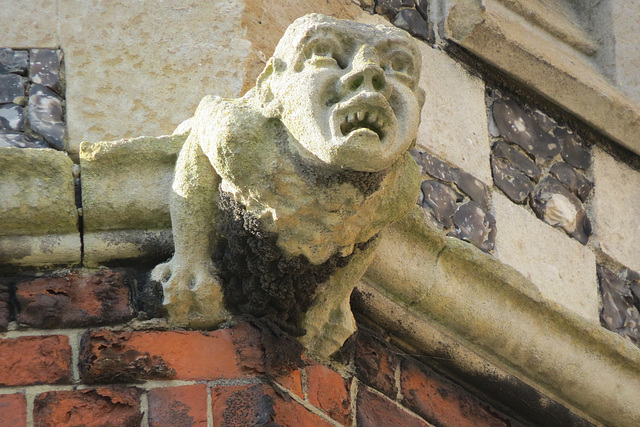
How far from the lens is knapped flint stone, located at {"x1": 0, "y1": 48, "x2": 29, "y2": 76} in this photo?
2463mm

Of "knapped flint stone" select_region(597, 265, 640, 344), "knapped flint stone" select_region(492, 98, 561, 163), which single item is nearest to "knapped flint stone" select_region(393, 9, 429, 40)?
"knapped flint stone" select_region(492, 98, 561, 163)

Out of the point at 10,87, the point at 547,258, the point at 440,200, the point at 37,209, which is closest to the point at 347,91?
the point at 37,209

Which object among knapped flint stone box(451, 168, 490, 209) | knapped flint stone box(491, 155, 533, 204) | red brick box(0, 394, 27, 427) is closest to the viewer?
red brick box(0, 394, 27, 427)

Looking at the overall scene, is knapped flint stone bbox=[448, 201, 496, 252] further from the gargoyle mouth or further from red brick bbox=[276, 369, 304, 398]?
the gargoyle mouth

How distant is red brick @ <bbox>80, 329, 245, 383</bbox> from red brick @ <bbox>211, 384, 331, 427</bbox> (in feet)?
0.13

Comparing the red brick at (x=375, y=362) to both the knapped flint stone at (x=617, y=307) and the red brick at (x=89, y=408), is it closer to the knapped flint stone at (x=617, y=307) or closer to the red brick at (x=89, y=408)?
the red brick at (x=89, y=408)

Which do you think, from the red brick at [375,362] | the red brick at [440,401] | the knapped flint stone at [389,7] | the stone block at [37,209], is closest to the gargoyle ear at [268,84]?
the stone block at [37,209]

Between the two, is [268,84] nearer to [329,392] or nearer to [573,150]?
[329,392]

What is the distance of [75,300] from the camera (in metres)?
2.14

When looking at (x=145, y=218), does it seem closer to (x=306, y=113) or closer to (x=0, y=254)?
(x=0, y=254)

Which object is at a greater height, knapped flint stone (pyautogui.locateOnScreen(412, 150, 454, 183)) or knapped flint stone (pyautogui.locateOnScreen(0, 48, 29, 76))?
knapped flint stone (pyautogui.locateOnScreen(0, 48, 29, 76))

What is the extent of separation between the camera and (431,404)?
2492 mm

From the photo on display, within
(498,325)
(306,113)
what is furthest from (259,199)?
(498,325)

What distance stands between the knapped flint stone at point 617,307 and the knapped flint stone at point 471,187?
41cm
